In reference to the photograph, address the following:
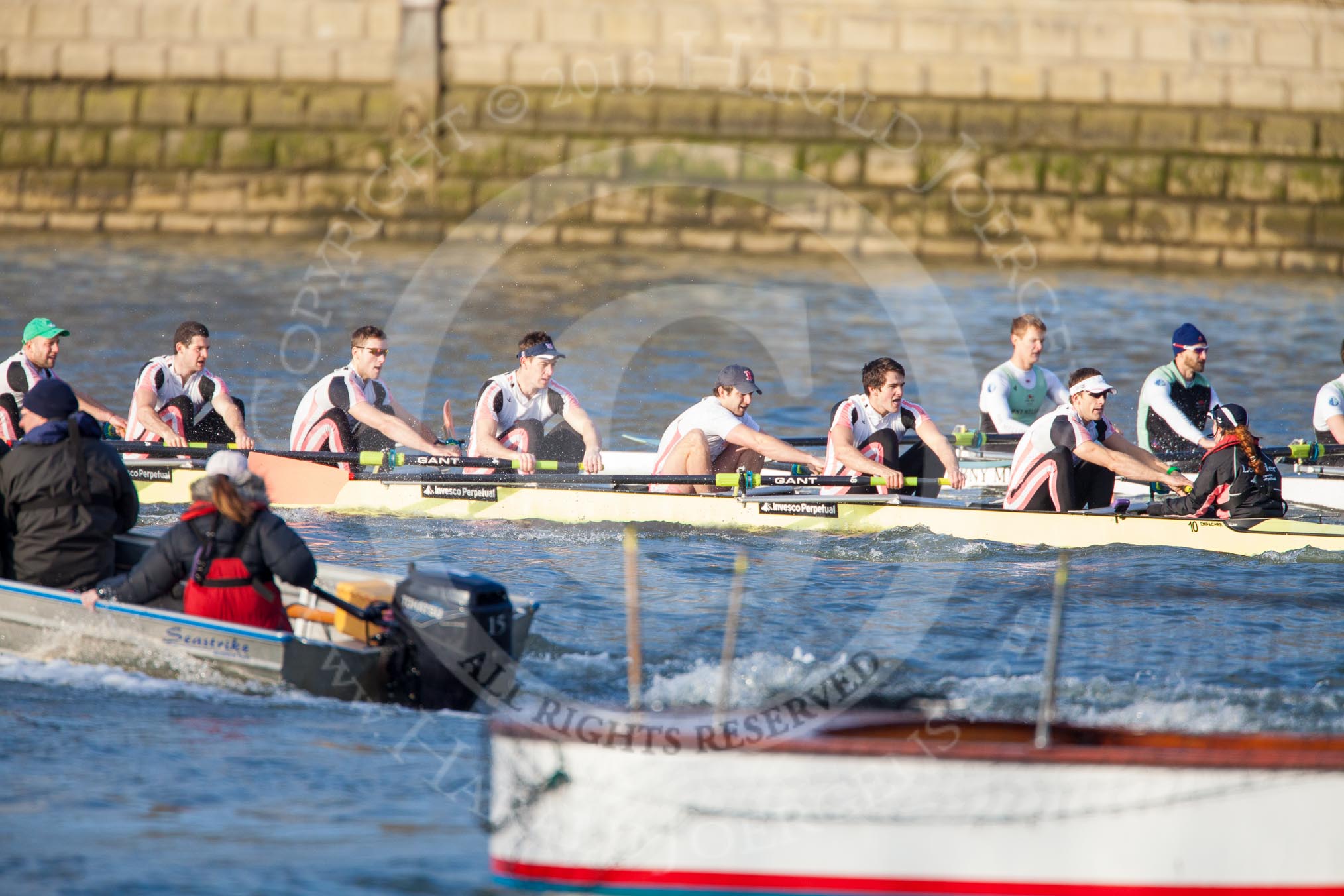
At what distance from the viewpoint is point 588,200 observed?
25625mm

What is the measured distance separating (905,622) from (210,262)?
1824 centimetres

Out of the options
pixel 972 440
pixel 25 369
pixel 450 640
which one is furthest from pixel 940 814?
pixel 25 369

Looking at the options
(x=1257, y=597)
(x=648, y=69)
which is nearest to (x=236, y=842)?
(x=1257, y=597)

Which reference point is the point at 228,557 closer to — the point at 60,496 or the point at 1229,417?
the point at 60,496

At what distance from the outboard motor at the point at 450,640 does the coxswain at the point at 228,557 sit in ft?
1.89

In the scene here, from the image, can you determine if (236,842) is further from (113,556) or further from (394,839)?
(113,556)

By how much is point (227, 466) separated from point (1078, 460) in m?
6.72

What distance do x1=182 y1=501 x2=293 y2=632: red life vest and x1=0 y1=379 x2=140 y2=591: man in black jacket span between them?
912 millimetres

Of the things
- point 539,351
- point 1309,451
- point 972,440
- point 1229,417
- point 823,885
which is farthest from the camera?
point 972,440

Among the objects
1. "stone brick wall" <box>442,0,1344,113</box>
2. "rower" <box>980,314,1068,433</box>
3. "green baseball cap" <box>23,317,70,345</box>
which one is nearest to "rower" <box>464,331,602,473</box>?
"green baseball cap" <box>23,317,70,345</box>

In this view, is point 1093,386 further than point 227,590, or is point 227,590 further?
point 1093,386

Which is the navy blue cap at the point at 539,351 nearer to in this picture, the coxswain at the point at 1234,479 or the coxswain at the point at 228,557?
the coxswain at the point at 1234,479

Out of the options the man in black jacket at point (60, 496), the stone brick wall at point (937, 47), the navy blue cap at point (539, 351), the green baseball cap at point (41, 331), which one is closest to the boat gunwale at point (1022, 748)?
the man in black jacket at point (60, 496)

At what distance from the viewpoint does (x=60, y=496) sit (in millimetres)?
8328
